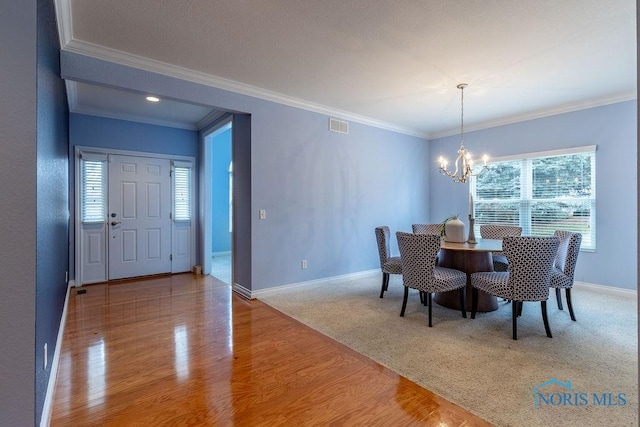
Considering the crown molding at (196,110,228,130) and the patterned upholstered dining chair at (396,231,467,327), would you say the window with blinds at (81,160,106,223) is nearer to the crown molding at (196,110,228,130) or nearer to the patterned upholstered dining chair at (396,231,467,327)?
the crown molding at (196,110,228,130)

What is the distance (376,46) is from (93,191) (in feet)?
15.3

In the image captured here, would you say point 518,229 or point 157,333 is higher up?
point 518,229

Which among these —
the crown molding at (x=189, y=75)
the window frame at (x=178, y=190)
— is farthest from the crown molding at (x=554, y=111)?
the window frame at (x=178, y=190)

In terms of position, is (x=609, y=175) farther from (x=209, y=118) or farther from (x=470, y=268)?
(x=209, y=118)

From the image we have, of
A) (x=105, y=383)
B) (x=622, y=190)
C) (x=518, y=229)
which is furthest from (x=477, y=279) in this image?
(x=105, y=383)

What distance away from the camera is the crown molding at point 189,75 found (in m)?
2.85

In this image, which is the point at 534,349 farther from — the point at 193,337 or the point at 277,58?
the point at 277,58

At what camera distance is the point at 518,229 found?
4125 mm

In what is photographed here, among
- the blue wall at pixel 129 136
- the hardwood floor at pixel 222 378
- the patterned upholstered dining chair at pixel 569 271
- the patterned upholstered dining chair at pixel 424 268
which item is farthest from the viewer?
the blue wall at pixel 129 136

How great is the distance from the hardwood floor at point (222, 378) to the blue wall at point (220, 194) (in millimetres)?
4583

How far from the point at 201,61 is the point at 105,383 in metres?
2.97

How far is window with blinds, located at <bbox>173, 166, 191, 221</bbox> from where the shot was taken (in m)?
5.52

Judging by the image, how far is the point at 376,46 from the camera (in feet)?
9.39

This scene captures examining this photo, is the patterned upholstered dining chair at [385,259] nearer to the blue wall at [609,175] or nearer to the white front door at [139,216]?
the blue wall at [609,175]
